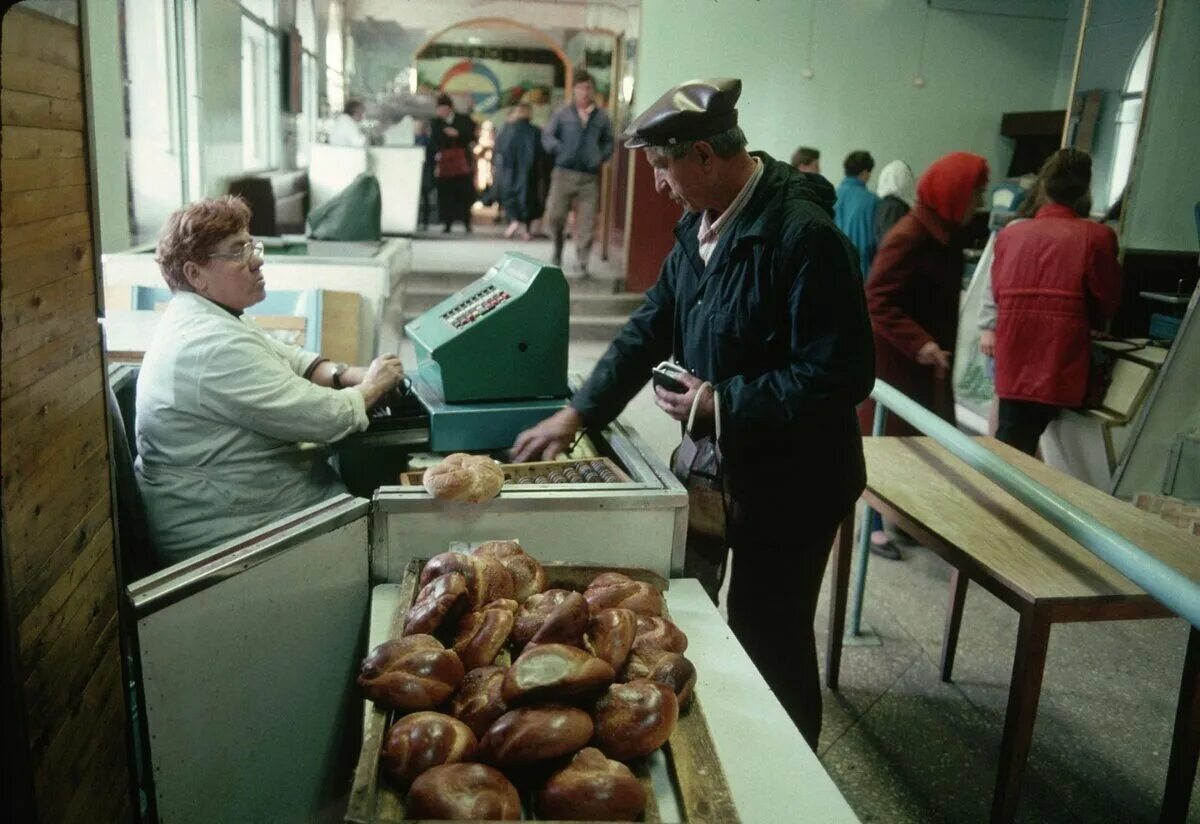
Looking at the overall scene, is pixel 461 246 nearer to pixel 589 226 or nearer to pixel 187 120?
pixel 589 226

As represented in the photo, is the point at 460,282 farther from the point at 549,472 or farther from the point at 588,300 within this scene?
the point at 549,472

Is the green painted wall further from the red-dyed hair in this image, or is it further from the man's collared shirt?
the red-dyed hair

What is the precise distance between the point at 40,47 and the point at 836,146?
5298mm

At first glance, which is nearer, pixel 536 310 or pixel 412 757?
pixel 412 757

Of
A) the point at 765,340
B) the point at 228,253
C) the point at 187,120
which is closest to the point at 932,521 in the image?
the point at 765,340

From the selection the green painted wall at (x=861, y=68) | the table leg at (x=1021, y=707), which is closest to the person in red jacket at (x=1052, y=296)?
the green painted wall at (x=861, y=68)

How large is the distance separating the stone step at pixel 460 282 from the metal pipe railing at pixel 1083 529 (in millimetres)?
5944

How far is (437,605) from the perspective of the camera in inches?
56.8

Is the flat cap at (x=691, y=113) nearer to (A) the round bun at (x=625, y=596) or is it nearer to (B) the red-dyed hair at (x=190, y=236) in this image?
(A) the round bun at (x=625, y=596)

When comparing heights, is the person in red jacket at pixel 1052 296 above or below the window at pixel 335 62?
below

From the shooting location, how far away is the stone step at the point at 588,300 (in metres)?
8.09

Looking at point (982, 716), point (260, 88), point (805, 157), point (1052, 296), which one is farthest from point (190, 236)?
point (260, 88)

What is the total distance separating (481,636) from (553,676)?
0.23 meters

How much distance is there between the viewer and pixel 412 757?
115 centimetres
